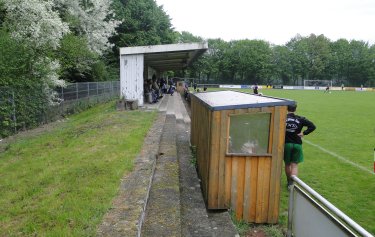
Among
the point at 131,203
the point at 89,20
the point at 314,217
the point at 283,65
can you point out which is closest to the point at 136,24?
the point at 89,20

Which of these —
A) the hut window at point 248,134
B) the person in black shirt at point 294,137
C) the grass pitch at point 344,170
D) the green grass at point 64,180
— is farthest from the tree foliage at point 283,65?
the hut window at point 248,134

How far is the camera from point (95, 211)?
4258 millimetres

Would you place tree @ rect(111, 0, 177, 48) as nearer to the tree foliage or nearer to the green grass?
the green grass

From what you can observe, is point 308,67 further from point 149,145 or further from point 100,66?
point 149,145

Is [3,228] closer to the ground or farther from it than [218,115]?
closer to the ground

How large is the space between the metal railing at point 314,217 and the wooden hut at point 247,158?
2.86 feet

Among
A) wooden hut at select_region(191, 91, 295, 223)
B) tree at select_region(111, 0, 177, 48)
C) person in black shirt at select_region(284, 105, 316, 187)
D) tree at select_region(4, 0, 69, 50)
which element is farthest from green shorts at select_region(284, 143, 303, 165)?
tree at select_region(111, 0, 177, 48)

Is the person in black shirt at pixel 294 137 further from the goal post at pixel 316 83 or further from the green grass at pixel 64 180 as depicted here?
the goal post at pixel 316 83

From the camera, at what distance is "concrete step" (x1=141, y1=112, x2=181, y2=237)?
415 cm

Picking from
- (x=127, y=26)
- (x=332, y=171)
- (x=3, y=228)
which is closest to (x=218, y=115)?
(x=3, y=228)

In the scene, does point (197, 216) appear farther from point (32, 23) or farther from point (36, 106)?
point (32, 23)

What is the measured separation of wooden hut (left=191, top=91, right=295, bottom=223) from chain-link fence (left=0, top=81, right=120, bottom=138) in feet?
31.8

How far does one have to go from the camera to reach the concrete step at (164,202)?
13.6 feet

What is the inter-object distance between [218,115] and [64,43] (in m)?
14.7
